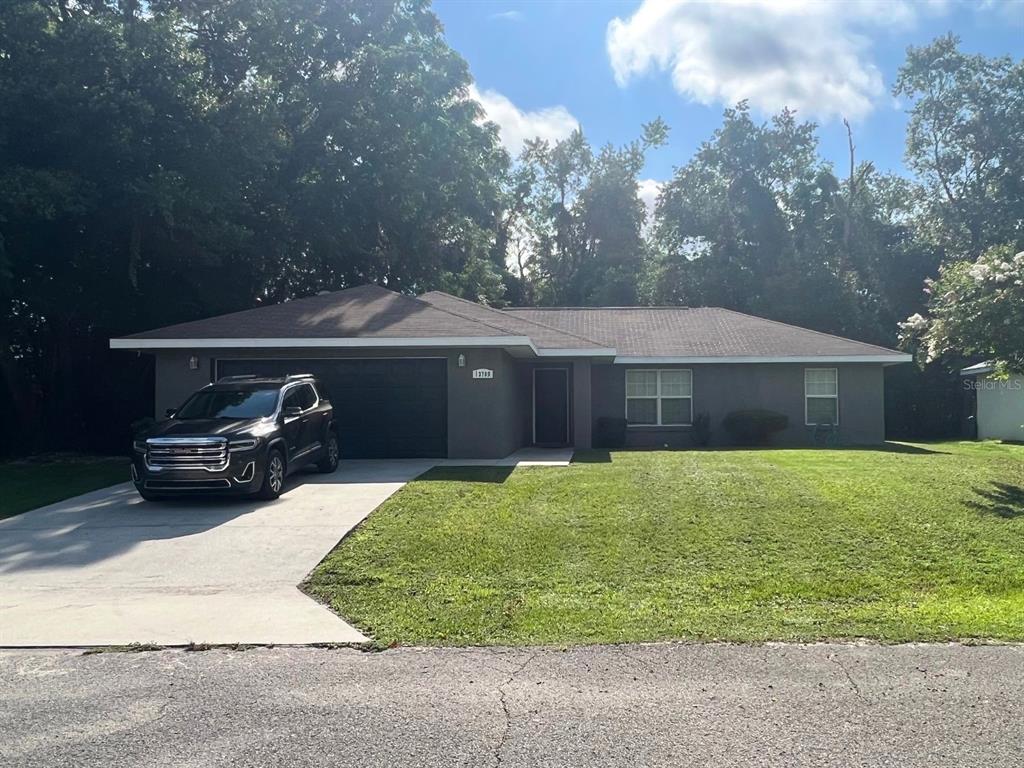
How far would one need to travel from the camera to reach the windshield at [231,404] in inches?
527

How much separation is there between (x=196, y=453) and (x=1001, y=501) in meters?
10.8

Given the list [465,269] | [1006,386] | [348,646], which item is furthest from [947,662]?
[465,269]

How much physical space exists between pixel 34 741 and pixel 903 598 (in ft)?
22.7

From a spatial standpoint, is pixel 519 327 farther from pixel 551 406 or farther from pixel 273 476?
pixel 273 476

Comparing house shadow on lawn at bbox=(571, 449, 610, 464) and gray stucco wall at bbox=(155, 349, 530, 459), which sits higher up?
gray stucco wall at bbox=(155, 349, 530, 459)

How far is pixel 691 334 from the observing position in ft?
78.0

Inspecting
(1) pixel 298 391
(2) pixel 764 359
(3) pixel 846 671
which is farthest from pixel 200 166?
(3) pixel 846 671

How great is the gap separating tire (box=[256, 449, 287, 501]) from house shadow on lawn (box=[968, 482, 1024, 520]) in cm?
947

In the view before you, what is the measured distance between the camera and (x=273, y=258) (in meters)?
26.0

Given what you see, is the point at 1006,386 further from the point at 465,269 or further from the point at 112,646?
the point at 112,646

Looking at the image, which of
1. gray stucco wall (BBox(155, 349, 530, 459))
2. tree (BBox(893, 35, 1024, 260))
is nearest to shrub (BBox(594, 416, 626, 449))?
gray stucco wall (BBox(155, 349, 530, 459))

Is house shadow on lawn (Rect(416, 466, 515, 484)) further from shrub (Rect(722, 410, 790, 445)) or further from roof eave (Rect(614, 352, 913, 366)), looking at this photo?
shrub (Rect(722, 410, 790, 445))

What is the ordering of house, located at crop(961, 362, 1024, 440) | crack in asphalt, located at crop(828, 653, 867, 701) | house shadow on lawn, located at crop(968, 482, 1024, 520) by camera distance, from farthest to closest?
house, located at crop(961, 362, 1024, 440), house shadow on lawn, located at crop(968, 482, 1024, 520), crack in asphalt, located at crop(828, 653, 867, 701)

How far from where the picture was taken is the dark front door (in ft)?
72.3
